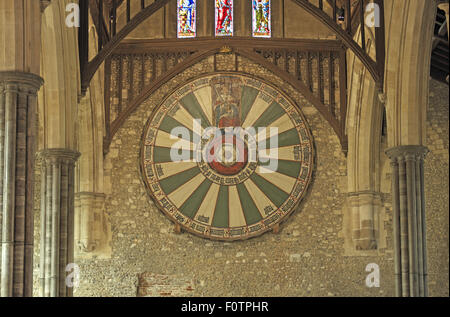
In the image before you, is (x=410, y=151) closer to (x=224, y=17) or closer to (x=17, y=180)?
(x=224, y=17)

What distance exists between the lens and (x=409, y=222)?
35.0 feet

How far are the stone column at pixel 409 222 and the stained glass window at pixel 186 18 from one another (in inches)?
182

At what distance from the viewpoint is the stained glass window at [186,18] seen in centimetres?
1413

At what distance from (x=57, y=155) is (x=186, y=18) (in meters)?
4.35

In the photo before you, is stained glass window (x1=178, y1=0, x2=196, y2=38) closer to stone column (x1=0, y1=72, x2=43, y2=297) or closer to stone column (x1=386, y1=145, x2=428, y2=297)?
stone column (x1=386, y1=145, x2=428, y2=297)

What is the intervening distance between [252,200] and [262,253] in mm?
831

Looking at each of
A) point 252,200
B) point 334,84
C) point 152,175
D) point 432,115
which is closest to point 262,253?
point 252,200

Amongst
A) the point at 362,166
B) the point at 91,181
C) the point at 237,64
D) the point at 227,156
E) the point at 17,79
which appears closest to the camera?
the point at 17,79

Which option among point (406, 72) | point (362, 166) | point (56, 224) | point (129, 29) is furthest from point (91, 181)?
point (406, 72)

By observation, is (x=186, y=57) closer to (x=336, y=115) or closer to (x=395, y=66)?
(x=336, y=115)

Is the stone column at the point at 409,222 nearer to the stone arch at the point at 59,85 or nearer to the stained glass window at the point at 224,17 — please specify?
the stone arch at the point at 59,85

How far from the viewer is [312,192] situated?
1355 centimetres

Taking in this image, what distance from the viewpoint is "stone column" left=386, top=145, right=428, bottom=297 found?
10625mm

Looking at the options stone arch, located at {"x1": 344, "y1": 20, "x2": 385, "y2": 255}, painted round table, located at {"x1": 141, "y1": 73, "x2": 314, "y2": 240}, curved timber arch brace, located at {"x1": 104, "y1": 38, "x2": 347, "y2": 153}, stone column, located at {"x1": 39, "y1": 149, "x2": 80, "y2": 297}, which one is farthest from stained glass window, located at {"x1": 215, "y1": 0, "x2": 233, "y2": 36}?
stone column, located at {"x1": 39, "y1": 149, "x2": 80, "y2": 297}
